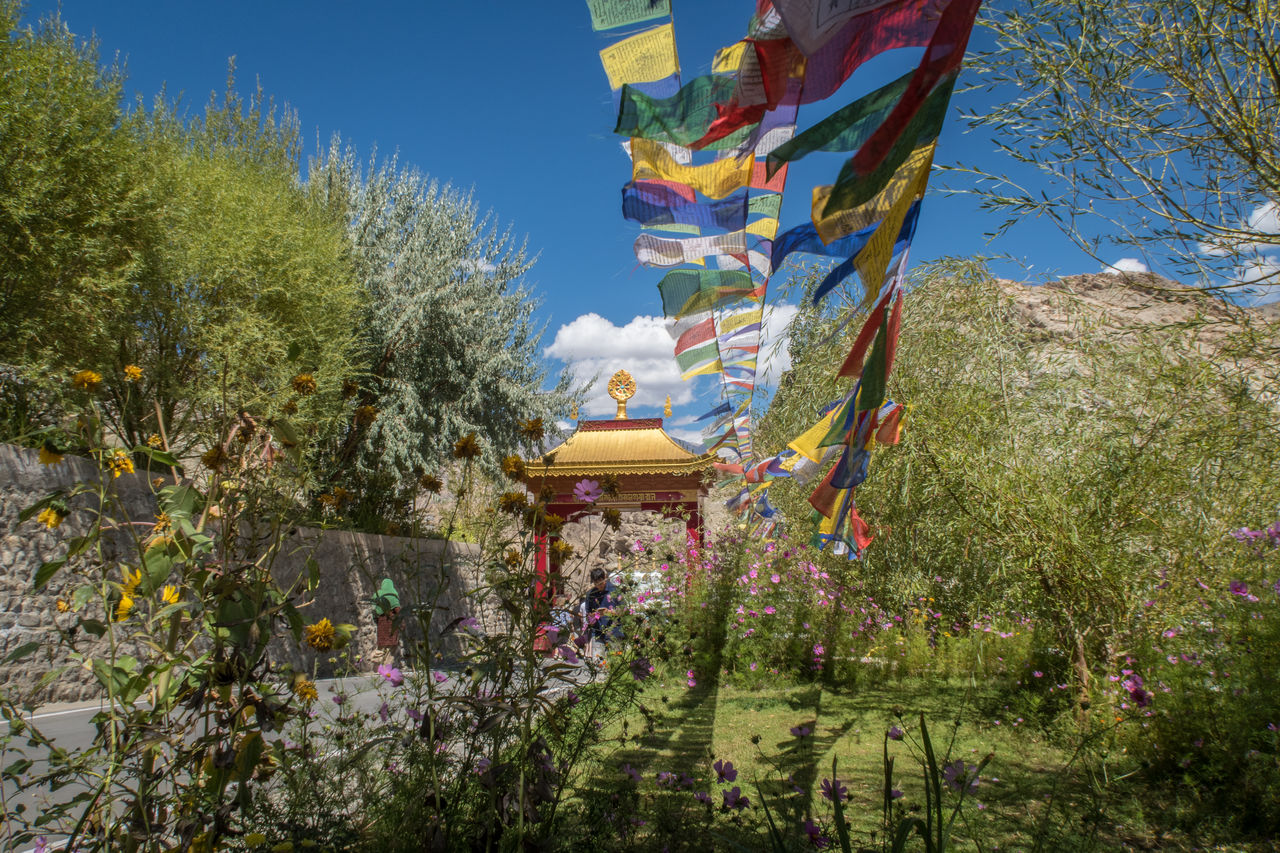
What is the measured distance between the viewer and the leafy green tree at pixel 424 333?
10.6 metres

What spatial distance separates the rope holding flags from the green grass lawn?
123 cm

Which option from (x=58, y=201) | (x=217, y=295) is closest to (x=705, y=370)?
(x=58, y=201)

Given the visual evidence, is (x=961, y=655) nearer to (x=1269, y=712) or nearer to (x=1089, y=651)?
(x=1089, y=651)

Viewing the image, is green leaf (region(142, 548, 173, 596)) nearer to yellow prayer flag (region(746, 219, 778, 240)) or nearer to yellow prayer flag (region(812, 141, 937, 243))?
yellow prayer flag (region(812, 141, 937, 243))

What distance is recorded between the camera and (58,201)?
5.80 meters

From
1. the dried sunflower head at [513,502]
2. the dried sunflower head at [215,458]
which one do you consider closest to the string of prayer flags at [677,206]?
the dried sunflower head at [513,502]

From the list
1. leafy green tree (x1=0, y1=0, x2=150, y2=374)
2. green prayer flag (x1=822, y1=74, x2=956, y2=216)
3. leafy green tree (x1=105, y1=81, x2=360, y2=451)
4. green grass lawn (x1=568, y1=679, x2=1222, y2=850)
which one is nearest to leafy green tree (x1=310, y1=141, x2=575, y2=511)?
leafy green tree (x1=105, y1=81, x2=360, y2=451)

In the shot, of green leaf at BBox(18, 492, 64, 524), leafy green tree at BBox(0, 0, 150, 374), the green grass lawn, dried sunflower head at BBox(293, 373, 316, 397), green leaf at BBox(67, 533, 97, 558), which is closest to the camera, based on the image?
green leaf at BBox(18, 492, 64, 524)

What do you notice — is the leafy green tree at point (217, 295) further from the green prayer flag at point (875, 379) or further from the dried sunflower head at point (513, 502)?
the green prayer flag at point (875, 379)

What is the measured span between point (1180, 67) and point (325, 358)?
8745mm

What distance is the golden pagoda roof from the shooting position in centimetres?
1343

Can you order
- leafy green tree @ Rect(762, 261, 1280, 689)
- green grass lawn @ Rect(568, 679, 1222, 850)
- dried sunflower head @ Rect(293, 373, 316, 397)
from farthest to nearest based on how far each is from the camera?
leafy green tree @ Rect(762, 261, 1280, 689)
green grass lawn @ Rect(568, 679, 1222, 850)
dried sunflower head @ Rect(293, 373, 316, 397)

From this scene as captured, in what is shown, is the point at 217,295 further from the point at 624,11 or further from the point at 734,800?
the point at 734,800

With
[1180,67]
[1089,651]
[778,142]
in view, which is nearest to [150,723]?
[778,142]
